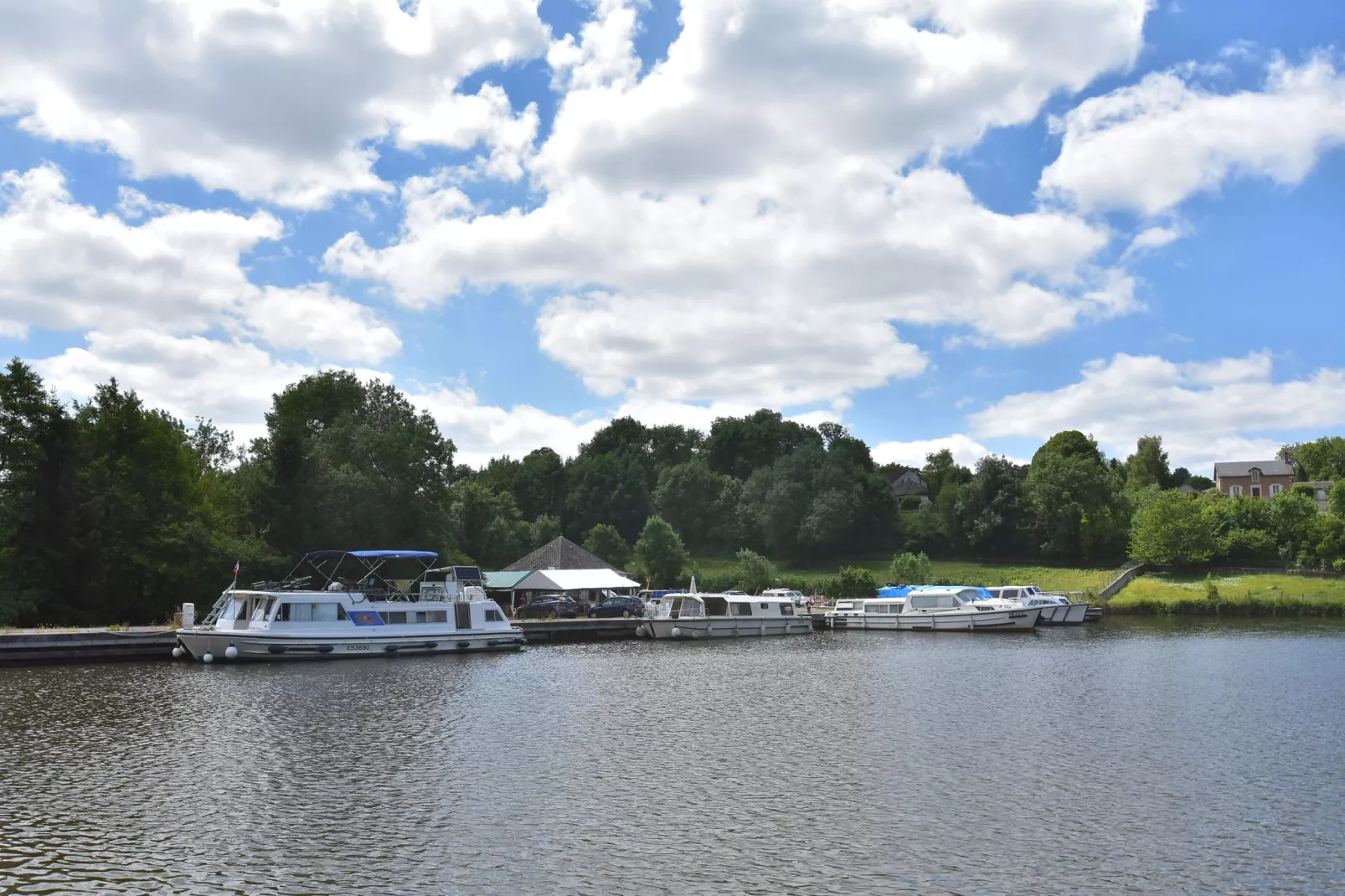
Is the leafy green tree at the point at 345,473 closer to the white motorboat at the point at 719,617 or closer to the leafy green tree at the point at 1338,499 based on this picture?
the white motorboat at the point at 719,617

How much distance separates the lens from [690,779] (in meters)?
23.0

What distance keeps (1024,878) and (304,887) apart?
35.3ft

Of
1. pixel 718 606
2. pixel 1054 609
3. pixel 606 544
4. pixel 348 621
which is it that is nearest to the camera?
pixel 348 621

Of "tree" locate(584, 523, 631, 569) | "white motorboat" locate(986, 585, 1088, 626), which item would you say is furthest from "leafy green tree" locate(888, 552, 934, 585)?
"tree" locate(584, 523, 631, 569)

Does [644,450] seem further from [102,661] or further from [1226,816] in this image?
[1226,816]

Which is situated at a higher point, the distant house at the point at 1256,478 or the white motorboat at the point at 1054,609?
the distant house at the point at 1256,478

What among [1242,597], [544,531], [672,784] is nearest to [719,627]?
[1242,597]

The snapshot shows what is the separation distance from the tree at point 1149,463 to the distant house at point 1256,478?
274 inches

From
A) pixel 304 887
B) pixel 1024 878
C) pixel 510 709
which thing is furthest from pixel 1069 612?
pixel 304 887

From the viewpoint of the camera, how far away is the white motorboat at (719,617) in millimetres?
66625

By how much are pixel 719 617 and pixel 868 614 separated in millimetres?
13072

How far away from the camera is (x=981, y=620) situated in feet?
232

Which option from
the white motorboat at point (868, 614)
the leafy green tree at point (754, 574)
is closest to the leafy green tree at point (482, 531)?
the leafy green tree at point (754, 574)

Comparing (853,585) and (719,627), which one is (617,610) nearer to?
(719,627)
